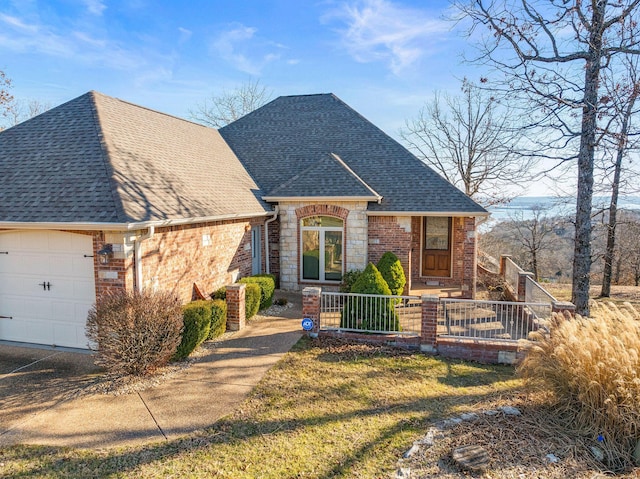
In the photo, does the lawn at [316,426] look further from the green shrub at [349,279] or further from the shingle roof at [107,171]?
the shingle roof at [107,171]

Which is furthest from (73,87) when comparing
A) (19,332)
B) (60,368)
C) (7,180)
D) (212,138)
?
(60,368)

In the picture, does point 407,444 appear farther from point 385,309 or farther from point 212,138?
point 212,138

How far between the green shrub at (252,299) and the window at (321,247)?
9.48 ft

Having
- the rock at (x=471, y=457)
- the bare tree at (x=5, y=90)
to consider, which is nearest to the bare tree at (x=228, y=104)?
the bare tree at (x=5, y=90)

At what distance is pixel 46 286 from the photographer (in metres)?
7.64

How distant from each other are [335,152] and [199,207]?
7.01 metres

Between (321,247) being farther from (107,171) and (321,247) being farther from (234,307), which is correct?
(107,171)

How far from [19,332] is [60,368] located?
7.20ft

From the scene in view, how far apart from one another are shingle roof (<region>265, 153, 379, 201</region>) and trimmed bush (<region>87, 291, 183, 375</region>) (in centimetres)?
651

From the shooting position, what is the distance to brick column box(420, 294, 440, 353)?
7883 mm

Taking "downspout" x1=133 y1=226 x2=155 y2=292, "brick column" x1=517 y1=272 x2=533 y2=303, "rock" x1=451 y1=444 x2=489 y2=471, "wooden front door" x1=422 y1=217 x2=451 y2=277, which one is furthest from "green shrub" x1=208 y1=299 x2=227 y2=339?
"brick column" x1=517 y1=272 x2=533 y2=303

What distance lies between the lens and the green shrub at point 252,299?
9.73 metres

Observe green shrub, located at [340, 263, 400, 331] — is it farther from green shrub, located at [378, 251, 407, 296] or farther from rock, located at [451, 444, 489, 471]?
rock, located at [451, 444, 489, 471]

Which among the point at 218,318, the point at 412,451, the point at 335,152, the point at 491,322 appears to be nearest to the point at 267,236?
the point at 335,152
